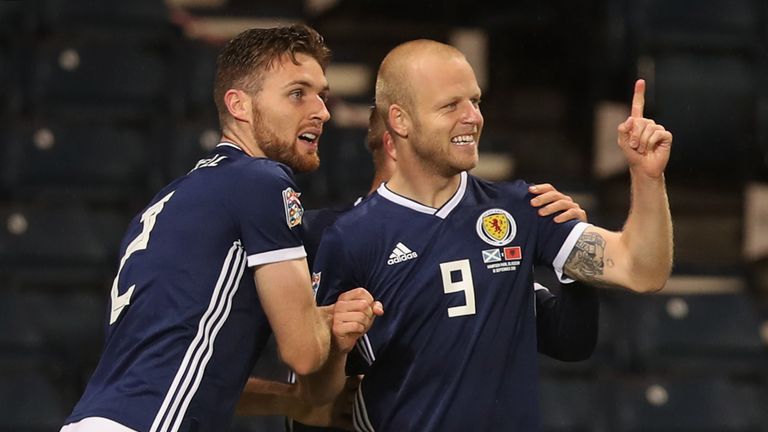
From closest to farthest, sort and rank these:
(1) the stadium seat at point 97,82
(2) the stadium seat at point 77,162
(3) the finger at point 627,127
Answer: (3) the finger at point 627,127, (2) the stadium seat at point 77,162, (1) the stadium seat at point 97,82

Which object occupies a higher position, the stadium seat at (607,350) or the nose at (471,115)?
the nose at (471,115)

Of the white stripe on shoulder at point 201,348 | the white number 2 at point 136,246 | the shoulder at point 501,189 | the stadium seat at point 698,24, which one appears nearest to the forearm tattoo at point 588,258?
the shoulder at point 501,189

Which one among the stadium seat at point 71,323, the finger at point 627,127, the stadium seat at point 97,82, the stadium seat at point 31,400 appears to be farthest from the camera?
the stadium seat at point 97,82

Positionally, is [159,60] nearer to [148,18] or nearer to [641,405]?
[148,18]

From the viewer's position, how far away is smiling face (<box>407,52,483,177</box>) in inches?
145

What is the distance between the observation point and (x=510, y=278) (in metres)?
3.62

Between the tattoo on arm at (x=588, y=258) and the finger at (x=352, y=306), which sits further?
the tattoo on arm at (x=588, y=258)

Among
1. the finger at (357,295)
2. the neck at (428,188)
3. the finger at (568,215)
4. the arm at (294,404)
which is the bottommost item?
the arm at (294,404)

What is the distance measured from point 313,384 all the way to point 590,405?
282 centimetres

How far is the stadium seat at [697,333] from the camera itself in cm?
659

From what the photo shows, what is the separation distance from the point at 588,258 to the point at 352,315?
0.68m

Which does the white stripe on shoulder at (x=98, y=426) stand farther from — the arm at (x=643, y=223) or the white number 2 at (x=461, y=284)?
the arm at (x=643, y=223)

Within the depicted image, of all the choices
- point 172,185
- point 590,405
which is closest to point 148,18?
point 590,405

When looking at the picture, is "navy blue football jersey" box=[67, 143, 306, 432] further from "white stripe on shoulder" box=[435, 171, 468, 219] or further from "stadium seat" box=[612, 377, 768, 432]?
"stadium seat" box=[612, 377, 768, 432]
